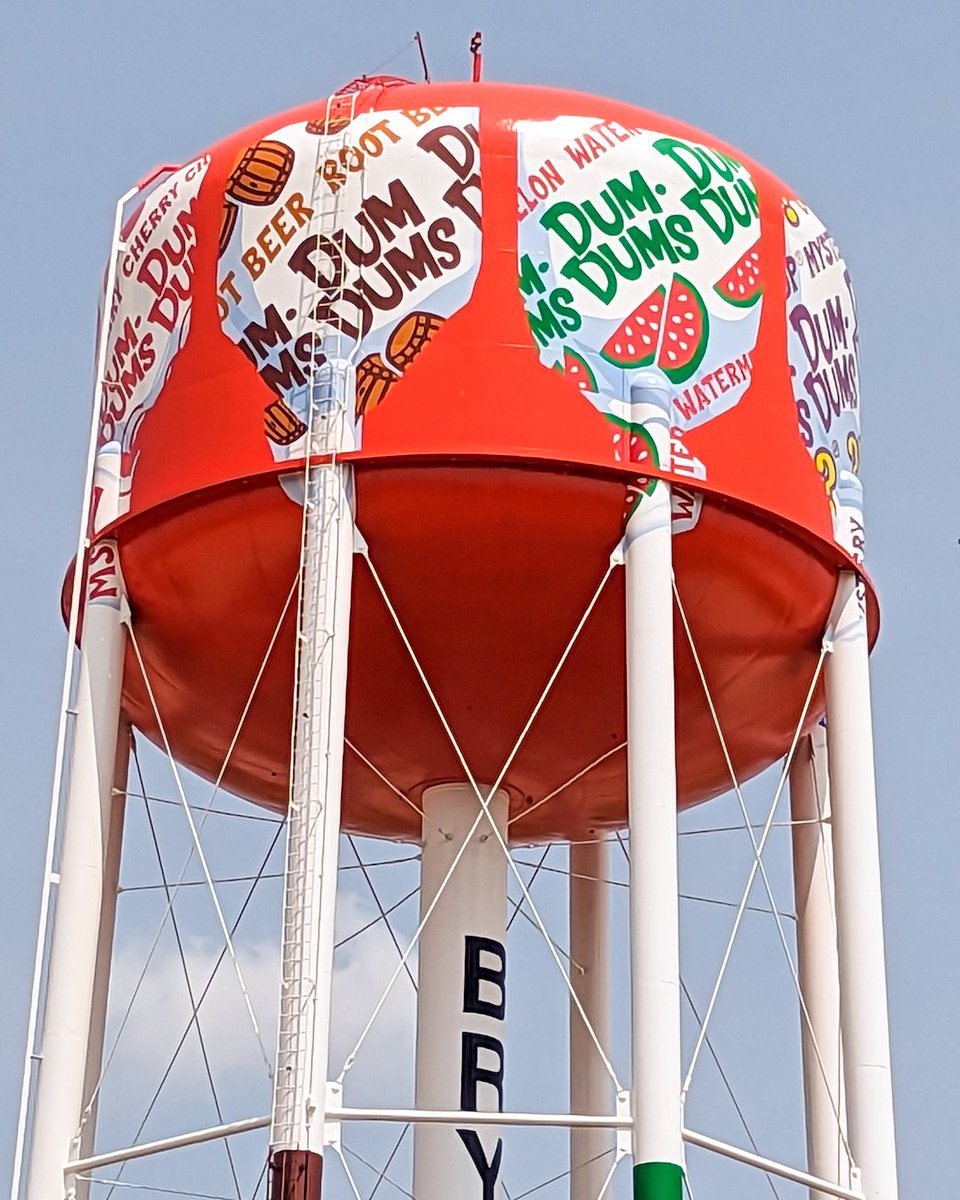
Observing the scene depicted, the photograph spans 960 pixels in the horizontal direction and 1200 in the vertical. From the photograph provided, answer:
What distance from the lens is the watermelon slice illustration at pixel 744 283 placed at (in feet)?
45.6

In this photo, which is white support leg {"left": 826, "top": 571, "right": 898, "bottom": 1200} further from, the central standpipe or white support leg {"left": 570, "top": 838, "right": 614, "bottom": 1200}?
white support leg {"left": 570, "top": 838, "right": 614, "bottom": 1200}

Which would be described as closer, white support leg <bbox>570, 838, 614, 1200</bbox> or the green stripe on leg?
the green stripe on leg

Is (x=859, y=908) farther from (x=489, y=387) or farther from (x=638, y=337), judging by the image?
(x=489, y=387)

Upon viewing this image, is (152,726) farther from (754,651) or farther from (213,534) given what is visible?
(754,651)

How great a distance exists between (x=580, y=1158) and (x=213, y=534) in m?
5.56

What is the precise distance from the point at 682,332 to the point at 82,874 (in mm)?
4665

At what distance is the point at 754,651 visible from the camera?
14.3 meters

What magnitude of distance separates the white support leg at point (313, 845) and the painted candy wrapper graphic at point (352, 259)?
0.57 m

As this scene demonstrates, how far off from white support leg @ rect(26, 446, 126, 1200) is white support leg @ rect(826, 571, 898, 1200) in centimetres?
429

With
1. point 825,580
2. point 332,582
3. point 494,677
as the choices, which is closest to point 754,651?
point 825,580

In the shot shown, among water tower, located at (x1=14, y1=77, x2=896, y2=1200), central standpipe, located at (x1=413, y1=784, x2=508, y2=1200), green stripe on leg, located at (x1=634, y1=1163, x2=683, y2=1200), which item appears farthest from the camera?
central standpipe, located at (x1=413, y1=784, x2=508, y2=1200)

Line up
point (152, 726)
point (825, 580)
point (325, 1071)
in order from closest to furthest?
point (325, 1071) → point (825, 580) → point (152, 726)

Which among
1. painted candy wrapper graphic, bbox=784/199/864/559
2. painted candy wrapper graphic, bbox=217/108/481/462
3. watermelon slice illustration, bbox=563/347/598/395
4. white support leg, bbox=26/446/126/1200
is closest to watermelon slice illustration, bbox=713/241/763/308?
painted candy wrapper graphic, bbox=784/199/864/559

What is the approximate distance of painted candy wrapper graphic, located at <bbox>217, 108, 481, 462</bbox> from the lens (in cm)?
1337
